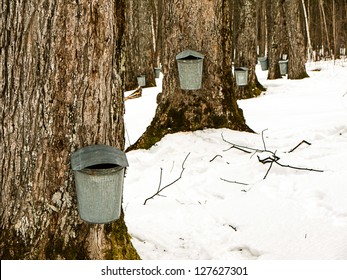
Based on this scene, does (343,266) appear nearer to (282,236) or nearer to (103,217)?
(282,236)

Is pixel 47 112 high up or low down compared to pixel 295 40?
down

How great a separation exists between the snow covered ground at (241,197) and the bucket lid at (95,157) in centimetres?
83

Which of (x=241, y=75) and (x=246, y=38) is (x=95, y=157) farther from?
(x=246, y=38)

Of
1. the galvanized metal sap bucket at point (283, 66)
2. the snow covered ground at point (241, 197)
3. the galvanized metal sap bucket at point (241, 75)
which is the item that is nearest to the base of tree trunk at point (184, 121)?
the snow covered ground at point (241, 197)

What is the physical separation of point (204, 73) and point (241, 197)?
1690 millimetres

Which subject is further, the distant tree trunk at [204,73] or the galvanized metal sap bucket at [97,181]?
the distant tree trunk at [204,73]

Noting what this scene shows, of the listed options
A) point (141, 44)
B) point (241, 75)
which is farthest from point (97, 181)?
point (141, 44)

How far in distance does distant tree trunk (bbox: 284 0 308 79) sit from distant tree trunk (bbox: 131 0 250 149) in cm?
669

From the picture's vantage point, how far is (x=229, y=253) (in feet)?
8.34

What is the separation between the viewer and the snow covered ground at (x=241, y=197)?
2.55 metres

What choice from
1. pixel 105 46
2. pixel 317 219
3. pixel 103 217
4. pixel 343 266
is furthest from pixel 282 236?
pixel 105 46

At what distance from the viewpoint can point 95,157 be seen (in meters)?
1.86

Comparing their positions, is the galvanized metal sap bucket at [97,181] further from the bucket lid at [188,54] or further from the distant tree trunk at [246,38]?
the distant tree trunk at [246,38]

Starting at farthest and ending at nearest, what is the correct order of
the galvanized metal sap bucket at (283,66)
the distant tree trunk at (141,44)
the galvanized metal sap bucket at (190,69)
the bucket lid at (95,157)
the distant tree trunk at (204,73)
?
the distant tree trunk at (141,44) < the galvanized metal sap bucket at (283,66) < the distant tree trunk at (204,73) < the galvanized metal sap bucket at (190,69) < the bucket lid at (95,157)
